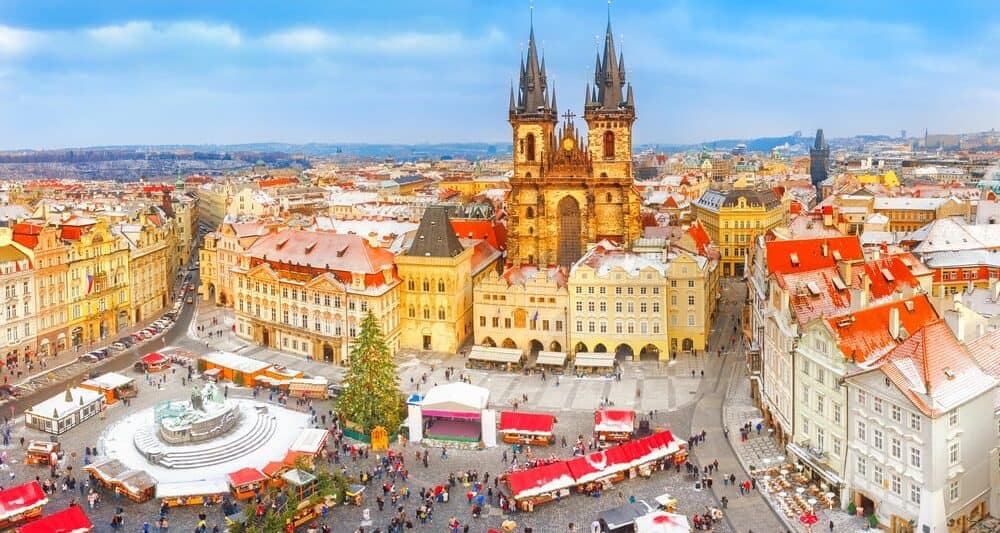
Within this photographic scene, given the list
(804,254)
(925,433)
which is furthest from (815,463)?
(804,254)

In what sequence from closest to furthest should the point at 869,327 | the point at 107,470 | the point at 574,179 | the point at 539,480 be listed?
1. the point at 869,327
2. the point at 539,480
3. the point at 107,470
4. the point at 574,179

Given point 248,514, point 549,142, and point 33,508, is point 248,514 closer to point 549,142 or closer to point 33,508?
point 33,508

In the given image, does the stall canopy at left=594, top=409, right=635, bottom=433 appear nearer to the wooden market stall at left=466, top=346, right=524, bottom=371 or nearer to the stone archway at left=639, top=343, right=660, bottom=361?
the wooden market stall at left=466, top=346, right=524, bottom=371

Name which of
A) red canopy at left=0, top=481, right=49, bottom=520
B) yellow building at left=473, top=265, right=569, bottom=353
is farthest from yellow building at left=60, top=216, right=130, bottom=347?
red canopy at left=0, top=481, right=49, bottom=520

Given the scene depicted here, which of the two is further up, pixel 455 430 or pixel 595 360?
pixel 595 360

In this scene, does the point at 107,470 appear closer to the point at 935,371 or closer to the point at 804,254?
the point at 935,371

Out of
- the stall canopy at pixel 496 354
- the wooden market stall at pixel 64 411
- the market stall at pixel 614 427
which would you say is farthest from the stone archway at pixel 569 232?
the wooden market stall at pixel 64 411

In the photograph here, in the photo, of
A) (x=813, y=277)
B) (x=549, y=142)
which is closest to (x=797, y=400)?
(x=813, y=277)

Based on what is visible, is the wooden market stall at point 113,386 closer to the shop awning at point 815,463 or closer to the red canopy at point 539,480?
the red canopy at point 539,480
